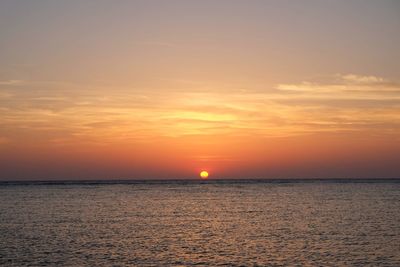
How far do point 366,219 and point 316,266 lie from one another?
1400 inches

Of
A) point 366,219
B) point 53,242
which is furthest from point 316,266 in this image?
point 366,219

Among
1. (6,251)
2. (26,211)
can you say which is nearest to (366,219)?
(6,251)

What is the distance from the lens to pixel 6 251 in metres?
43.9

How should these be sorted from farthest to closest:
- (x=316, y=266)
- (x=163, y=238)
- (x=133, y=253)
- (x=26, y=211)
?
(x=26, y=211), (x=163, y=238), (x=133, y=253), (x=316, y=266)

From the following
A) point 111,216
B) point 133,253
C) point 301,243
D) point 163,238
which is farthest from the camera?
point 111,216

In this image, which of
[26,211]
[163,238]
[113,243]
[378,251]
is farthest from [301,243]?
[26,211]

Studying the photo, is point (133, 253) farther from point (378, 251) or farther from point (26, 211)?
point (26, 211)

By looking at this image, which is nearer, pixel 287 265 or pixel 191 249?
pixel 287 265

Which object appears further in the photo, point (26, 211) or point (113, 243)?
point (26, 211)

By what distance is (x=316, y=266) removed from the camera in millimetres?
37656

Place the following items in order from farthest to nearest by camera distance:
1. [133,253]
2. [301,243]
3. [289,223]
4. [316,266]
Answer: [289,223]
[301,243]
[133,253]
[316,266]

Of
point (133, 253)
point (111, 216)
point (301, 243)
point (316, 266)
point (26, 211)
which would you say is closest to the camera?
point (316, 266)

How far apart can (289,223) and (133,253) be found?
28.7 metres

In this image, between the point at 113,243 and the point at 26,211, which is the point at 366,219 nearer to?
the point at 113,243
